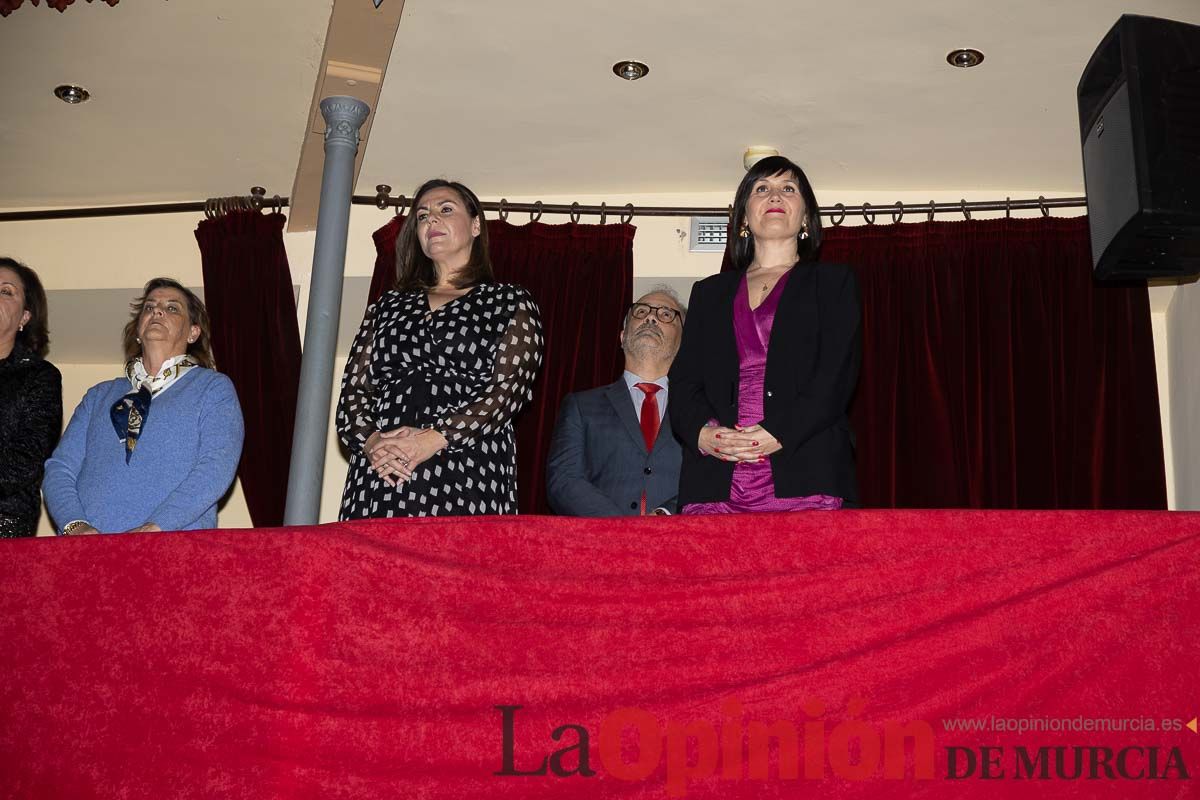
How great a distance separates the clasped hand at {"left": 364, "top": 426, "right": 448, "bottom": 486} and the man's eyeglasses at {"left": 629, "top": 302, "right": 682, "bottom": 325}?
1.15 meters

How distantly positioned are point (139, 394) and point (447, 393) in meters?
0.83

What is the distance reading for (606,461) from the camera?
3.48 m

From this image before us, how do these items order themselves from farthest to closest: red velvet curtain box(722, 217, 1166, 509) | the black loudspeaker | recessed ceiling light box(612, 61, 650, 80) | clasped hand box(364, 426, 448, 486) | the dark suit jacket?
red velvet curtain box(722, 217, 1166, 509)
recessed ceiling light box(612, 61, 650, 80)
the dark suit jacket
the black loudspeaker
clasped hand box(364, 426, 448, 486)

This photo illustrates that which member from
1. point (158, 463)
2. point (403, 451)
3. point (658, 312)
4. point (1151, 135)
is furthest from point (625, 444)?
point (1151, 135)

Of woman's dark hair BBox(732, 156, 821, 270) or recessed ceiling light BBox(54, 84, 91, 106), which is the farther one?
recessed ceiling light BBox(54, 84, 91, 106)

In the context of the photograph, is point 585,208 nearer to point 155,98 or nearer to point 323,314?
point 323,314

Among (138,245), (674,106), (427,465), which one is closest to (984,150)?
(674,106)

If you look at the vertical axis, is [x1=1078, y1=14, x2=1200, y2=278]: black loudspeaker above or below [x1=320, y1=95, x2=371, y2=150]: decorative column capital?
below

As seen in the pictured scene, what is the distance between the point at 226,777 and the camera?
6.74 feet

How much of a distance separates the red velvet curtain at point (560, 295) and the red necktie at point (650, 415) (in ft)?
2.82

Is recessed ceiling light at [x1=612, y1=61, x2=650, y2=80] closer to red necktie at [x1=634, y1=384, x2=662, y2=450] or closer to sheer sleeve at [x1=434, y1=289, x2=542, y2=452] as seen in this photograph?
red necktie at [x1=634, y1=384, x2=662, y2=450]

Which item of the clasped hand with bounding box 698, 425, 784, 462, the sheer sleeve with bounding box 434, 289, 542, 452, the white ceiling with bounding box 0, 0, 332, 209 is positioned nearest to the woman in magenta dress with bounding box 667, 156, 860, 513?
the clasped hand with bounding box 698, 425, 784, 462

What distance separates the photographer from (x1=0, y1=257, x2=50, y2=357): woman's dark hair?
3.48 metres

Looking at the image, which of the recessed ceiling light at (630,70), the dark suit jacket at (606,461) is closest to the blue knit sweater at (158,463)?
the dark suit jacket at (606,461)
